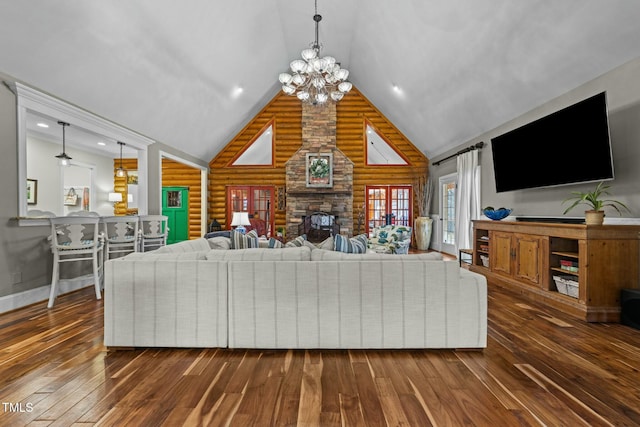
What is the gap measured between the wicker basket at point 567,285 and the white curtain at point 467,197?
8.65ft

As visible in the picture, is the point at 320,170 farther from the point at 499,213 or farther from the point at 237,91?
the point at 499,213

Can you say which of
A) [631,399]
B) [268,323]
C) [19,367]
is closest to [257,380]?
[268,323]

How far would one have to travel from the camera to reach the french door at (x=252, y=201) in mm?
8742

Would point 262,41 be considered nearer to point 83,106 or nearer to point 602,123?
point 83,106

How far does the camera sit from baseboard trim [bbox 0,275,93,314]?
3240 mm

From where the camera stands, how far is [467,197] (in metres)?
6.20

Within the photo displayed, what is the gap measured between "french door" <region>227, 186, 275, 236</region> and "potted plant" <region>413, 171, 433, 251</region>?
3.93 m

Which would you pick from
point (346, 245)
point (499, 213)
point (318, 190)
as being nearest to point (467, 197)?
point (499, 213)

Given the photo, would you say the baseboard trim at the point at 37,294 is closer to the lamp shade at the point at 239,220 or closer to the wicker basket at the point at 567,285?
the lamp shade at the point at 239,220

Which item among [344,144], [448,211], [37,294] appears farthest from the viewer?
[344,144]

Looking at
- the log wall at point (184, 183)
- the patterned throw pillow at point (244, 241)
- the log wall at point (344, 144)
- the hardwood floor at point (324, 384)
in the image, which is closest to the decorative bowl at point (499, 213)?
the hardwood floor at point (324, 384)

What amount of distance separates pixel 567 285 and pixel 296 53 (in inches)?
260

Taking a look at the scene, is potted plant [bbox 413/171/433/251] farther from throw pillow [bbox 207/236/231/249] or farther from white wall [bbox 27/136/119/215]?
white wall [bbox 27/136/119/215]
